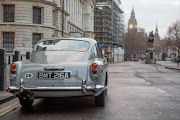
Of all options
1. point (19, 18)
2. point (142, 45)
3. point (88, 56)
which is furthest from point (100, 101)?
point (142, 45)

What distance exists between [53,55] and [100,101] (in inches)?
58.0

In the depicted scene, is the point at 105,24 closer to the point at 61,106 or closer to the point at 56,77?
the point at 61,106

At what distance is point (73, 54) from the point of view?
6.71 m

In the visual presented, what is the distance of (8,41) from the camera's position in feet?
121

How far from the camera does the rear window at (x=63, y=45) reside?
7.03 meters

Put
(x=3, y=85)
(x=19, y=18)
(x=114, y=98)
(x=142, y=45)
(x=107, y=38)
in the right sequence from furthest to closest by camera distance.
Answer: (x=142, y=45), (x=107, y=38), (x=19, y=18), (x=3, y=85), (x=114, y=98)

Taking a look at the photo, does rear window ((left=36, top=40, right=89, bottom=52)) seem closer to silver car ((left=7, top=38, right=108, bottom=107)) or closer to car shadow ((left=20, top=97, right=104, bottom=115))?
silver car ((left=7, top=38, right=108, bottom=107))

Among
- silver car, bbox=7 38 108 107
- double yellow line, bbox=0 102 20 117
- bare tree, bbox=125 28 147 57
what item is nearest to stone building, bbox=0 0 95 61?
double yellow line, bbox=0 102 20 117

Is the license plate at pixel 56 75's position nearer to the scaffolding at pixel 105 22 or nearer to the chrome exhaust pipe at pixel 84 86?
the chrome exhaust pipe at pixel 84 86

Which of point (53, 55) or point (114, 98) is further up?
point (53, 55)

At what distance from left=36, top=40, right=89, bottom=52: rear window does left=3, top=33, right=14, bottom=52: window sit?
100ft

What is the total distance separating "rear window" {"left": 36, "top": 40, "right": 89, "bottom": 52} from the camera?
7027mm

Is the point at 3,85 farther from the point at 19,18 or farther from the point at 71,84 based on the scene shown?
the point at 19,18

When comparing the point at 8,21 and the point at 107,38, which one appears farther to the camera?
the point at 107,38
